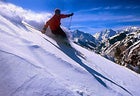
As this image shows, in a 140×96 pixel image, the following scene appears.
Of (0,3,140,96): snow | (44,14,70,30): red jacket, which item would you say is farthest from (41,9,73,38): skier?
(0,3,140,96): snow

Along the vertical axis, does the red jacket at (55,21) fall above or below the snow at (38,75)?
above

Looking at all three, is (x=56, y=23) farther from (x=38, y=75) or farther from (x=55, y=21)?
(x=38, y=75)

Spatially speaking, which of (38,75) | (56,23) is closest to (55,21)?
(56,23)

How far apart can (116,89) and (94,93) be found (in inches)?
81.1

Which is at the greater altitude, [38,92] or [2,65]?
[2,65]

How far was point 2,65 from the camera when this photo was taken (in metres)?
6.68

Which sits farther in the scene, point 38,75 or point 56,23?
point 56,23

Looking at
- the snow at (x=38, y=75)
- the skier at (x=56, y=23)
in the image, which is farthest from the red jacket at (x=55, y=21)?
the snow at (x=38, y=75)

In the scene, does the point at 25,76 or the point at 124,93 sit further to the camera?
the point at 124,93

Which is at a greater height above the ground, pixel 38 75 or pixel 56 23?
pixel 56 23

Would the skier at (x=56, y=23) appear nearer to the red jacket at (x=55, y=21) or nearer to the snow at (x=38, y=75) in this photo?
the red jacket at (x=55, y=21)

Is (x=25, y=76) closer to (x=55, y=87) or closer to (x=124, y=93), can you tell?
(x=55, y=87)

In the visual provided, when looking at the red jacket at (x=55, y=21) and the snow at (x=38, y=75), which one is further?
the red jacket at (x=55, y=21)

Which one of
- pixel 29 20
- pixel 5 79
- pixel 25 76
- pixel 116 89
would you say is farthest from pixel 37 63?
pixel 29 20
